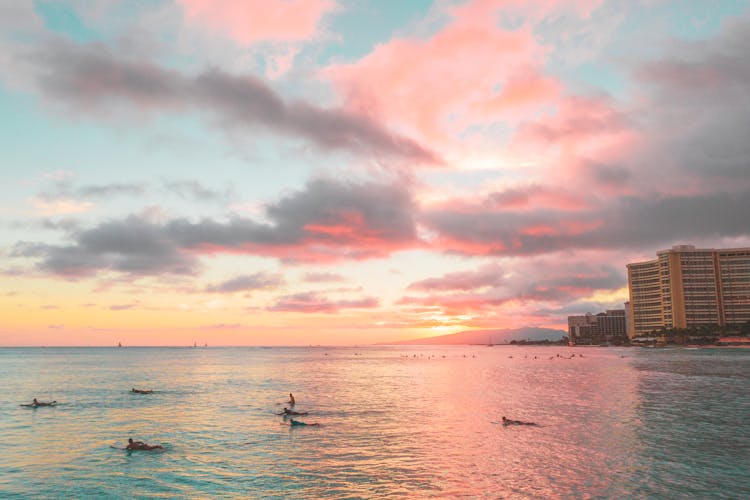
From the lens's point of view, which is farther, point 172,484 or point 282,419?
point 282,419

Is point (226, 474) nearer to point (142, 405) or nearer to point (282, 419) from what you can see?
point (282, 419)

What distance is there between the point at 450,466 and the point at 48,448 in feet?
110

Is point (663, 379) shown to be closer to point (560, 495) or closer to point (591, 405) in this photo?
point (591, 405)

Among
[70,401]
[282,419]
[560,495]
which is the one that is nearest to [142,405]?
[70,401]

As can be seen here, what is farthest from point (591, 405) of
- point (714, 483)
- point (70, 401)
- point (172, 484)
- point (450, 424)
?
point (70, 401)

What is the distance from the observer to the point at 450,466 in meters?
35.3

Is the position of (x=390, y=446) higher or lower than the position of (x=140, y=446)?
lower

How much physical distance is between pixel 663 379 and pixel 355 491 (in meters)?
88.1

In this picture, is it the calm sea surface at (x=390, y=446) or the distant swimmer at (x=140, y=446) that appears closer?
the calm sea surface at (x=390, y=446)

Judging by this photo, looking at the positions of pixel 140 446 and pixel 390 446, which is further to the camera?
pixel 390 446

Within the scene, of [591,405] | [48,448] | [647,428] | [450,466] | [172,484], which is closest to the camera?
[172,484]

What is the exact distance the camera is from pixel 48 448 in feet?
139

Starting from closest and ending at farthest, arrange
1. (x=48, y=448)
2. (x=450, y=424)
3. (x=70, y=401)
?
(x=48, y=448) → (x=450, y=424) → (x=70, y=401)

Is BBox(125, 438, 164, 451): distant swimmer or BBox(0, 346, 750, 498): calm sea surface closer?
BBox(0, 346, 750, 498): calm sea surface
